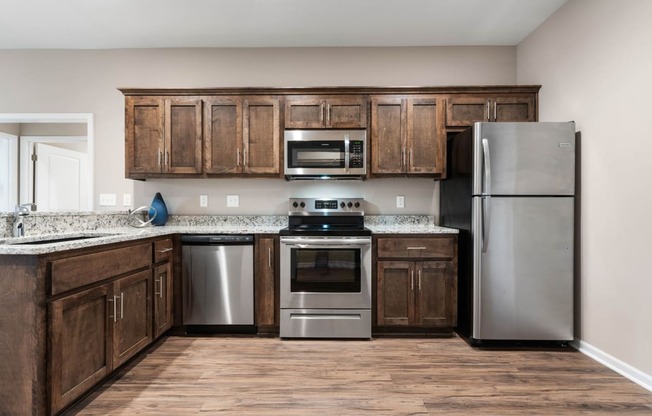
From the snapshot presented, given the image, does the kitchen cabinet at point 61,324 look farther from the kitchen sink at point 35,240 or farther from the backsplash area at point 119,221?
the backsplash area at point 119,221

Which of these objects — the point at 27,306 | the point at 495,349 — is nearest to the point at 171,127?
the point at 27,306

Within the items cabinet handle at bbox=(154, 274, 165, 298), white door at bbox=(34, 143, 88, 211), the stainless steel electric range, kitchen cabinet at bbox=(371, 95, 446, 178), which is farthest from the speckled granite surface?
white door at bbox=(34, 143, 88, 211)

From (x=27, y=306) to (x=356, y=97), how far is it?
271cm

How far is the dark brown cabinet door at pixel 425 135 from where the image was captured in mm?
3158

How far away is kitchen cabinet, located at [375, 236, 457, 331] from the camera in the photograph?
2.91 metres

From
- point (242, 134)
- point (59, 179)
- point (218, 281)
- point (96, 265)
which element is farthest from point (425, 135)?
point (59, 179)

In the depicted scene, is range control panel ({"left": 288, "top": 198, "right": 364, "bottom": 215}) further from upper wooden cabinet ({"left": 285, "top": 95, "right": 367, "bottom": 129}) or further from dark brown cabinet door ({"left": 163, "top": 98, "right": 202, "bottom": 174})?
dark brown cabinet door ({"left": 163, "top": 98, "right": 202, "bottom": 174})

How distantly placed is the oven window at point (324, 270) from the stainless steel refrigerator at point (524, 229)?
3.21 feet

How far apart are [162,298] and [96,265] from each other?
0.87 meters

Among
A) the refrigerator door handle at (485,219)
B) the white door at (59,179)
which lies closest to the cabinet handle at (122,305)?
the refrigerator door handle at (485,219)

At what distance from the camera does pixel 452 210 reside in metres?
3.14

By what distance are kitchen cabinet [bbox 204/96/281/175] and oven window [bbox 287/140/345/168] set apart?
16cm

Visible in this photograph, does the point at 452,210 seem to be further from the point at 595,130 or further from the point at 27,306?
the point at 27,306

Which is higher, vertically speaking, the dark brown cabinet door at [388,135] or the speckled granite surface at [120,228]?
the dark brown cabinet door at [388,135]
